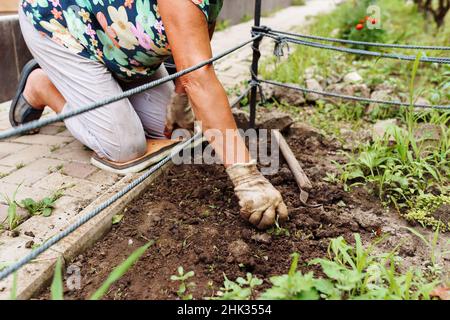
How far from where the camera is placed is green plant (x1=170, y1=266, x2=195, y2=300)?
1.35 metres

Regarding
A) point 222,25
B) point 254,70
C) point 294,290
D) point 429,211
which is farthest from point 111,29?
point 222,25

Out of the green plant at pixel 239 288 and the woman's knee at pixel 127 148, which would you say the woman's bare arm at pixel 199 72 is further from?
the woman's knee at pixel 127 148

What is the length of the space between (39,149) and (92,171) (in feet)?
1.59

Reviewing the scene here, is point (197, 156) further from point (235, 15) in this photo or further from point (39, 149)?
point (235, 15)

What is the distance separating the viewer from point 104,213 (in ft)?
5.61

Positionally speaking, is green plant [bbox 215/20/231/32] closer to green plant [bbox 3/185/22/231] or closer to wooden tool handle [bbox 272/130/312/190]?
wooden tool handle [bbox 272/130/312/190]

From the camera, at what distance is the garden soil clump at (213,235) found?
1446mm

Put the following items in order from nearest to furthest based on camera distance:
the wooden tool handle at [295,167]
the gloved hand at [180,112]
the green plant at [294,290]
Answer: the green plant at [294,290] < the wooden tool handle at [295,167] < the gloved hand at [180,112]

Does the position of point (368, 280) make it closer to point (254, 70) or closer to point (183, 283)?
point (183, 283)

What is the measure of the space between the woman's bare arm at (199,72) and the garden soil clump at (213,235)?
0.33 m

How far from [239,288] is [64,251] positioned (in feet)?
2.19

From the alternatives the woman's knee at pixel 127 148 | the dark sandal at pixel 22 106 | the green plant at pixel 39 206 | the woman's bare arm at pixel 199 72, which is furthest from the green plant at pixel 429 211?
the dark sandal at pixel 22 106

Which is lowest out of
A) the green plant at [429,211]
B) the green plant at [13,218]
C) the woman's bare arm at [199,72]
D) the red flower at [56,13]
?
the green plant at [429,211]
